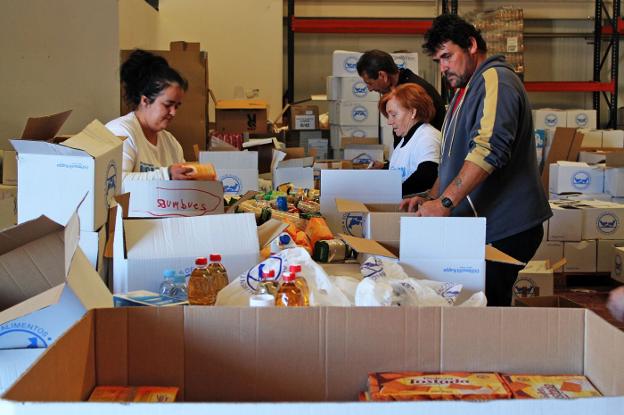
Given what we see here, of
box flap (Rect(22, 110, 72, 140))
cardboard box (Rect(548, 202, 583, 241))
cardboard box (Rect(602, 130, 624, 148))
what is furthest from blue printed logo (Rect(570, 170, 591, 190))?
box flap (Rect(22, 110, 72, 140))

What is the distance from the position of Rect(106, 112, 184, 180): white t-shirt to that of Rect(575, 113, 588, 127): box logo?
6.18 metres

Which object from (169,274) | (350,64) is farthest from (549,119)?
(169,274)

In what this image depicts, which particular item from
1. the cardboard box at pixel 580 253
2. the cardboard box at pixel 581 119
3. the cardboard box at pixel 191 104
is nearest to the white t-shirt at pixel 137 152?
the cardboard box at pixel 191 104

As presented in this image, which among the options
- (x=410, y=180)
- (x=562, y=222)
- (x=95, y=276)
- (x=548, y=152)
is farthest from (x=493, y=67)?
(x=548, y=152)

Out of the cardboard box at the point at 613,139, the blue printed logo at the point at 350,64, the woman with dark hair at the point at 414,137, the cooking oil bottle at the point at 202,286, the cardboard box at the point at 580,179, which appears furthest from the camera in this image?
the cardboard box at the point at 613,139

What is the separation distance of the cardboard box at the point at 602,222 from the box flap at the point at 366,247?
3.84 metres

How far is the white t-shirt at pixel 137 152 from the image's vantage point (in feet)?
9.36

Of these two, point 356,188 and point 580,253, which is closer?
point 356,188

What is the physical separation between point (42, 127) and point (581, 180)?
187 inches

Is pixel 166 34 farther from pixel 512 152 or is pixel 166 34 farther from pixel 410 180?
pixel 512 152

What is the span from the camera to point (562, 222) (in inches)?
216

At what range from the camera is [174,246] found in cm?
191

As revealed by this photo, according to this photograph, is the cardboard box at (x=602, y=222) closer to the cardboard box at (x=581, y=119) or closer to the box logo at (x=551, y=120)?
the box logo at (x=551, y=120)

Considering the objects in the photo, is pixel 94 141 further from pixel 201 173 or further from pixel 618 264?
pixel 618 264
